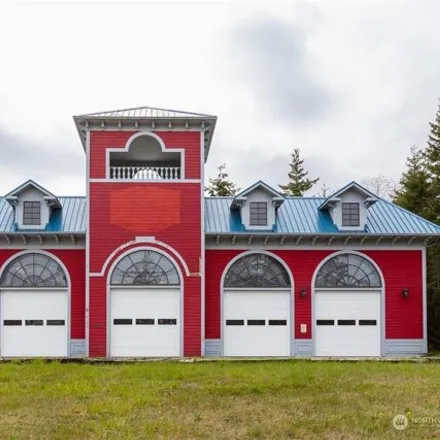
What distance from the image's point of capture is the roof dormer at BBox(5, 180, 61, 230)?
23.5 metres

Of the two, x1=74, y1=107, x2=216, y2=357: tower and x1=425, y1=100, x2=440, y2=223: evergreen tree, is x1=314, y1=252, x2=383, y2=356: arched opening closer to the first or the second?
x1=74, y1=107, x2=216, y2=357: tower

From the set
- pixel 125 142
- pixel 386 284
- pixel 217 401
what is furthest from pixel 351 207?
pixel 217 401

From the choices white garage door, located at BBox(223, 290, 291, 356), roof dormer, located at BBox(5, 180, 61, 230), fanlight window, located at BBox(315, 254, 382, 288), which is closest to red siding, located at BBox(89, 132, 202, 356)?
white garage door, located at BBox(223, 290, 291, 356)

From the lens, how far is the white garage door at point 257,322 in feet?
77.2

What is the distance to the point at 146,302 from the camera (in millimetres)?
23062

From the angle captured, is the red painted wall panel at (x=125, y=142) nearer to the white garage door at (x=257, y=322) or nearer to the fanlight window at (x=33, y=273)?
the fanlight window at (x=33, y=273)

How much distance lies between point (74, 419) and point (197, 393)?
3253 mm

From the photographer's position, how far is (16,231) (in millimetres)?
23125

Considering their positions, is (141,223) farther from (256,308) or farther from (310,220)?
(310,220)

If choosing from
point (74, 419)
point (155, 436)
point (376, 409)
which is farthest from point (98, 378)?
point (376, 409)

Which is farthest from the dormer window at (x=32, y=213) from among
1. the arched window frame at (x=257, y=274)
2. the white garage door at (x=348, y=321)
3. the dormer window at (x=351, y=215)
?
the dormer window at (x=351, y=215)

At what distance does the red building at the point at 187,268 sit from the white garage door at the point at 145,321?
38 millimetres

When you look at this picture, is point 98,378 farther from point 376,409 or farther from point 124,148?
point 124,148

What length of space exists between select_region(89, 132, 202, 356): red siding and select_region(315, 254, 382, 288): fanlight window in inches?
201
